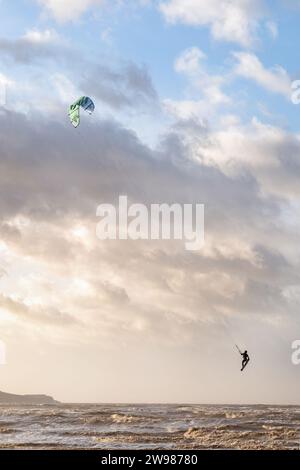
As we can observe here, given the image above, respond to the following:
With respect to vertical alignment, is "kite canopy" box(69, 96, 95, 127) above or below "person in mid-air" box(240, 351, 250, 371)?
above

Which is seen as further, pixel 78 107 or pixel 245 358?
pixel 78 107

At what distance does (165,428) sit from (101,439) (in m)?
9.30

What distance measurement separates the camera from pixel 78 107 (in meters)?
51.7

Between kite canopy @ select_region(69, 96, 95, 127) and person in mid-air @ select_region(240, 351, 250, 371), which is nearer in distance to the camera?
person in mid-air @ select_region(240, 351, 250, 371)

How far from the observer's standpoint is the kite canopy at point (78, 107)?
50097 millimetres

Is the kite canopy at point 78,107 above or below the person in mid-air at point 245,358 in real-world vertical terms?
above

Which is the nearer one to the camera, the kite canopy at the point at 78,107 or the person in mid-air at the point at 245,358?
the person in mid-air at the point at 245,358

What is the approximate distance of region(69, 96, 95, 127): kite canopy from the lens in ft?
164

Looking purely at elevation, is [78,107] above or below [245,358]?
above
